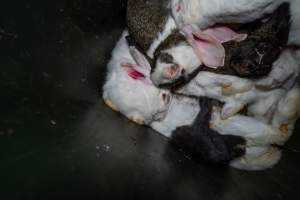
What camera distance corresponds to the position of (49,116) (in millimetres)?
1154

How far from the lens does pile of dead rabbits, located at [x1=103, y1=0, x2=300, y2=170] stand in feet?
4.51

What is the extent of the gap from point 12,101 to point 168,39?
1.85ft

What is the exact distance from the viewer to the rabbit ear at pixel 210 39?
139cm

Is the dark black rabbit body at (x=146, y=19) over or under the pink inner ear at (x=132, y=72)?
over

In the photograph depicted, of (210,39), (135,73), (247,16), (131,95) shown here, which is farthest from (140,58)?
(247,16)

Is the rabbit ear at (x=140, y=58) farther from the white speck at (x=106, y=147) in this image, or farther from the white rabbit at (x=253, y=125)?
the white speck at (x=106, y=147)

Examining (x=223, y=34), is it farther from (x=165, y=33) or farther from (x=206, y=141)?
(x=206, y=141)

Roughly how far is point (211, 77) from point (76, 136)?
493 millimetres

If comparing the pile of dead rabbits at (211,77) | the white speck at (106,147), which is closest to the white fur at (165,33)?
the pile of dead rabbits at (211,77)

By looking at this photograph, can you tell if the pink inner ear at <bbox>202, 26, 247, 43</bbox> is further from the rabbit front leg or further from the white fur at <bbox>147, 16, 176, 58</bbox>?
the rabbit front leg

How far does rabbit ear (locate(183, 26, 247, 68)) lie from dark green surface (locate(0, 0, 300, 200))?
301mm

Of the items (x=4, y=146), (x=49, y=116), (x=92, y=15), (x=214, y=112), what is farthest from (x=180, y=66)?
(x=4, y=146)

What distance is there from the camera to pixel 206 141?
1514 millimetres

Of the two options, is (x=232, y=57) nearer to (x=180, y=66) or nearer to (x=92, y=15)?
(x=180, y=66)
